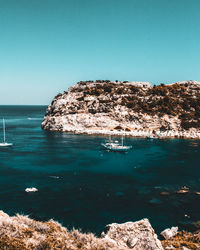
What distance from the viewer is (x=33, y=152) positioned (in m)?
73.0

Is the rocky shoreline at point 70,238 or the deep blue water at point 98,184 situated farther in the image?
the deep blue water at point 98,184

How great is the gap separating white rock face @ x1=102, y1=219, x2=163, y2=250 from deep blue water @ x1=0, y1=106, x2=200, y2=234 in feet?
36.1

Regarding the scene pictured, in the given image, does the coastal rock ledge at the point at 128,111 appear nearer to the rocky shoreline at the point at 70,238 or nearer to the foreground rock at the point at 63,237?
the rocky shoreline at the point at 70,238

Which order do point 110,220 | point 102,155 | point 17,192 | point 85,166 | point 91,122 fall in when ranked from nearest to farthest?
point 110,220 → point 17,192 → point 85,166 → point 102,155 → point 91,122

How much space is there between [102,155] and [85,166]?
14456 millimetres

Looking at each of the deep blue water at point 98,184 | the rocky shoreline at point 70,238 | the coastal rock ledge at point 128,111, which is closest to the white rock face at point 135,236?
the rocky shoreline at point 70,238

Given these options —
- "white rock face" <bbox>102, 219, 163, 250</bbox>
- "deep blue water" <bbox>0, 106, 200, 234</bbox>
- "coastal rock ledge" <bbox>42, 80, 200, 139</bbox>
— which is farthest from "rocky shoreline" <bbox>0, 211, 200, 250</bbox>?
"coastal rock ledge" <bbox>42, 80, 200, 139</bbox>

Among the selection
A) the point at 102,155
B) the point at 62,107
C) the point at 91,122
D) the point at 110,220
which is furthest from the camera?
the point at 62,107

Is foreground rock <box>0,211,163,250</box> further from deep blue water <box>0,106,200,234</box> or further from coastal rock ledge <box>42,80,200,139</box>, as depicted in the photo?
coastal rock ledge <box>42,80,200,139</box>

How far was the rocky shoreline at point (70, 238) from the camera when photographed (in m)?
13.2

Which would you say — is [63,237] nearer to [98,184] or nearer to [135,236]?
[135,236]

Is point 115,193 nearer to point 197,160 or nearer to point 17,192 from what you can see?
point 17,192

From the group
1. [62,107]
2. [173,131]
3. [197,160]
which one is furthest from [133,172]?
[62,107]

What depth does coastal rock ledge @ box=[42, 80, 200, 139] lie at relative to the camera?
116 metres
